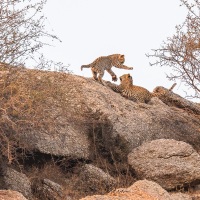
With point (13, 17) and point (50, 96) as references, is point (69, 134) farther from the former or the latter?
point (13, 17)

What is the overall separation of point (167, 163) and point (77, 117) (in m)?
2.78

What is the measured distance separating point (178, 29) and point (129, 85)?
229cm

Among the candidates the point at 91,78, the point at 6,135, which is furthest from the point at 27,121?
the point at 91,78

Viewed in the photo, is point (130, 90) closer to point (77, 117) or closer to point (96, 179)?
point (77, 117)

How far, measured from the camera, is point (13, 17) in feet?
45.5

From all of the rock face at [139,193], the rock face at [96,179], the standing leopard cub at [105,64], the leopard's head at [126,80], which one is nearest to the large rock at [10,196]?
the rock face at [139,193]

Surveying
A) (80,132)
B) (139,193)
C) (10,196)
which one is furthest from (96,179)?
(10,196)

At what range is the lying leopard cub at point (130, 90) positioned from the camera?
19.5 meters

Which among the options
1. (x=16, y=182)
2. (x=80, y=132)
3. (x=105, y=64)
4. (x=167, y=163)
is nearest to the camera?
(x=16, y=182)

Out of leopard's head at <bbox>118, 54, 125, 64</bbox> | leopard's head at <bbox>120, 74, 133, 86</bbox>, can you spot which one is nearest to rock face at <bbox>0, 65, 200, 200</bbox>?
leopard's head at <bbox>120, 74, 133, 86</bbox>

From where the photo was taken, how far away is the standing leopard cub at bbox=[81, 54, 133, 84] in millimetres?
19094

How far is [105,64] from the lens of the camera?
19250mm

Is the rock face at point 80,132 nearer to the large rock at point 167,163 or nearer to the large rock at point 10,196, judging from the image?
the large rock at point 167,163

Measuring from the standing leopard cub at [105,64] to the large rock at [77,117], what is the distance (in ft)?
1.75
